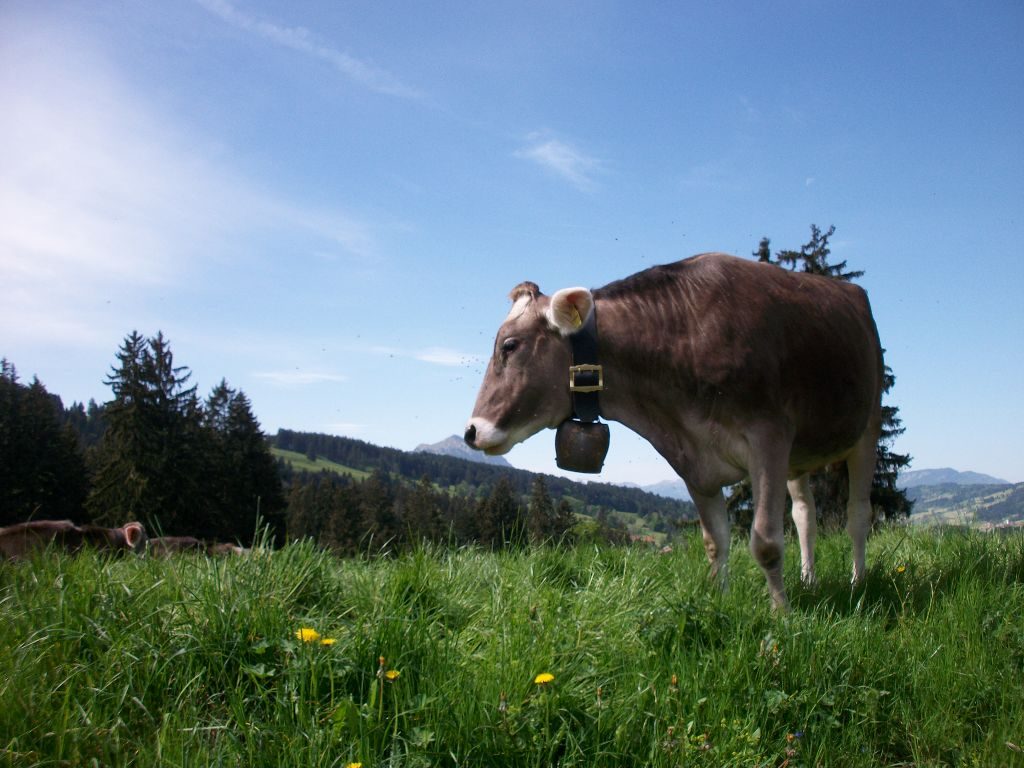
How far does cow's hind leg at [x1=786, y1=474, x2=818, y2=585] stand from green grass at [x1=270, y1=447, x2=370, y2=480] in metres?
153

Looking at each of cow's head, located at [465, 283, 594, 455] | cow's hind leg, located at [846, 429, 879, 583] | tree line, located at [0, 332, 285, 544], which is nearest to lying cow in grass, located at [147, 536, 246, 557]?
cow's head, located at [465, 283, 594, 455]

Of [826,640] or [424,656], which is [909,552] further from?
[424,656]

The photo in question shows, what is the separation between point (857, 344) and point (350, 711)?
468 cm

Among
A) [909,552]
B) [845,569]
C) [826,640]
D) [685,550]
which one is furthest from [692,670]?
[909,552]

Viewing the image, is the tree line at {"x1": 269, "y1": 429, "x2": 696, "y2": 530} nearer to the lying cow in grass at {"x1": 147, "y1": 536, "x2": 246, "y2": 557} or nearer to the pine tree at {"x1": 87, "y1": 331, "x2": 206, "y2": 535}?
the pine tree at {"x1": 87, "y1": 331, "x2": 206, "y2": 535}

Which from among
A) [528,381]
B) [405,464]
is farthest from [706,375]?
[405,464]

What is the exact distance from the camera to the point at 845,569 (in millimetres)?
6445

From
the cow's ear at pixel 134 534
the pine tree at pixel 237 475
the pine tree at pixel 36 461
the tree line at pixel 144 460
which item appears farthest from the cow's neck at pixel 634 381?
the pine tree at pixel 36 461

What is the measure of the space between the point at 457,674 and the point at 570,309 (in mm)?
2617

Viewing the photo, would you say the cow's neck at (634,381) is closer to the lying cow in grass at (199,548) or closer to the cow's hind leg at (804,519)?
the cow's hind leg at (804,519)

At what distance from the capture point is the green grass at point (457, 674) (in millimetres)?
2658

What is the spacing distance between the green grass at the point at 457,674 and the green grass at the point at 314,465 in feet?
508

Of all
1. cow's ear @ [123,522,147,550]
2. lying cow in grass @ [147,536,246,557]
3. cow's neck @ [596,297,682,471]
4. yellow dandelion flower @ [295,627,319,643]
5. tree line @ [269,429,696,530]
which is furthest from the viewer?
tree line @ [269,429,696,530]

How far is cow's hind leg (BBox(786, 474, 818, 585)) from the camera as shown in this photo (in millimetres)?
6139
